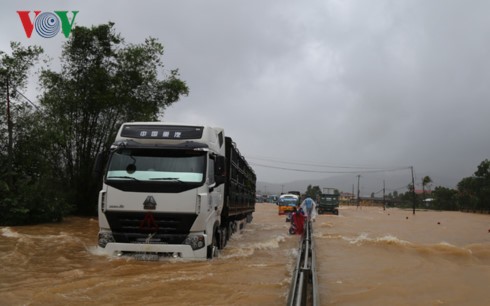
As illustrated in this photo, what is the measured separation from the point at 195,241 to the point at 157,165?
162cm

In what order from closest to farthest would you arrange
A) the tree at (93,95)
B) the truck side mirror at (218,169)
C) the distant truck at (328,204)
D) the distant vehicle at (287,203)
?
the truck side mirror at (218,169) → the tree at (93,95) → the distant vehicle at (287,203) → the distant truck at (328,204)

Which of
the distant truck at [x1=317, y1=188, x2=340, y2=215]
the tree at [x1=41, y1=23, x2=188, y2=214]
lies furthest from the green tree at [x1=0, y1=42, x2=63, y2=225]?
the distant truck at [x1=317, y1=188, x2=340, y2=215]

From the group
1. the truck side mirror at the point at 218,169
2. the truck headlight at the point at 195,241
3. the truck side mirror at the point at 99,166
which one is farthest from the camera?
the truck side mirror at the point at 218,169

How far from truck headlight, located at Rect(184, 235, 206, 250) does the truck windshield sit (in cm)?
105

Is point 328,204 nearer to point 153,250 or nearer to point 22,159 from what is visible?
point 22,159

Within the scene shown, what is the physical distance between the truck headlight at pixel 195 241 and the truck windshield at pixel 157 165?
1053 mm

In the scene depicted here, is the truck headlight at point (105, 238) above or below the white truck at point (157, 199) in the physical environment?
below

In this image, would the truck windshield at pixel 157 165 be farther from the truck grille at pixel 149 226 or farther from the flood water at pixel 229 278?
the flood water at pixel 229 278

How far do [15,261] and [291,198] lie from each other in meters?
28.8

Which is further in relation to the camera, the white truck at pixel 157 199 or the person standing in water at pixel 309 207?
the person standing in water at pixel 309 207

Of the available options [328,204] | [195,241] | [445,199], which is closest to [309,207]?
[195,241]

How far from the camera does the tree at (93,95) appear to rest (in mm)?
21156

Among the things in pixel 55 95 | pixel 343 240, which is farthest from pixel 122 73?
pixel 343 240

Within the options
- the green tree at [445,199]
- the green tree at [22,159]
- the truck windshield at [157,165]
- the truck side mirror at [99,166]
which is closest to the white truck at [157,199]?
the truck windshield at [157,165]
